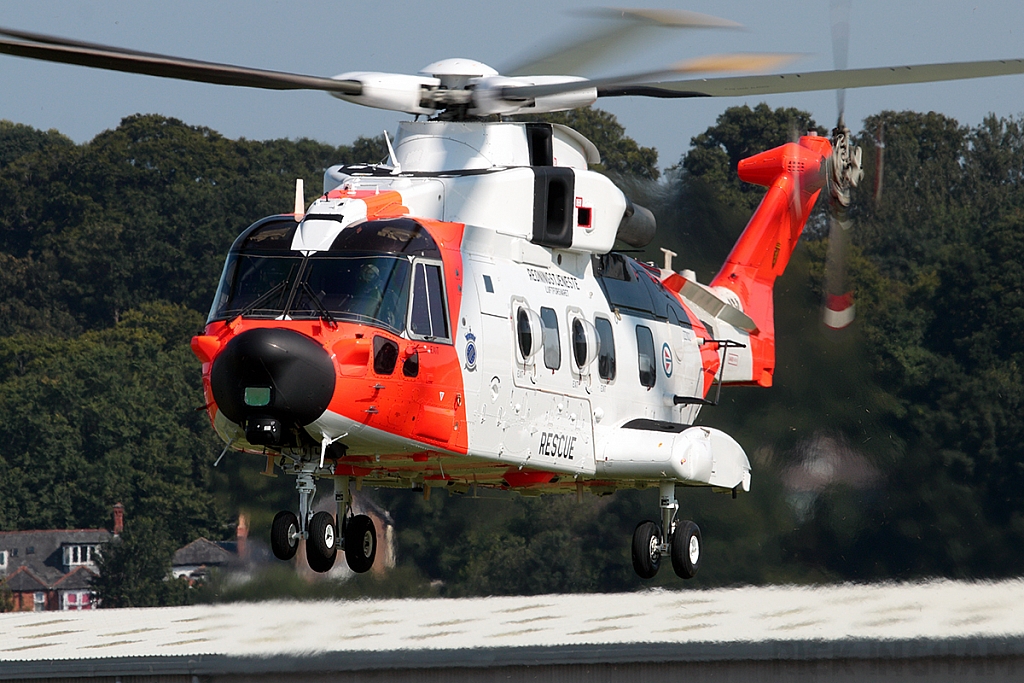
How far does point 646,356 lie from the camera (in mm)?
14648

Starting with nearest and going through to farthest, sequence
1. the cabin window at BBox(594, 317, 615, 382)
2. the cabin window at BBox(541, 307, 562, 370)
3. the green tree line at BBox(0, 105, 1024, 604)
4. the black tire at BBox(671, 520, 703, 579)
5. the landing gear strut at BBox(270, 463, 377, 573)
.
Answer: the landing gear strut at BBox(270, 463, 377, 573) < the cabin window at BBox(541, 307, 562, 370) < the cabin window at BBox(594, 317, 615, 382) < the black tire at BBox(671, 520, 703, 579) < the green tree line at BBox(0, 105, 1024, 604)

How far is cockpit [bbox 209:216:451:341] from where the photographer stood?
37.0 feet

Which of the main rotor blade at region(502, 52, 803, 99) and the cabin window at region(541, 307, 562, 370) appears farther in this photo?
the cabin window at region(541, 307, 562, 370)

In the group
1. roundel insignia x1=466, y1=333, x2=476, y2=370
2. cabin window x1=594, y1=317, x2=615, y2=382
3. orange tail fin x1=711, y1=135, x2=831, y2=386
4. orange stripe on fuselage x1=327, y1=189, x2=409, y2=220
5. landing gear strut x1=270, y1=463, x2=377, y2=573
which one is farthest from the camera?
orange tail fin x1=711, y1=135, x2=831, y2=386

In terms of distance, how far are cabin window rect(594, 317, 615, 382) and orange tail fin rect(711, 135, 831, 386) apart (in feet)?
12.0

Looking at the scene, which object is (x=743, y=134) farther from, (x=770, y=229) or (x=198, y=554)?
(x=770, y=229)

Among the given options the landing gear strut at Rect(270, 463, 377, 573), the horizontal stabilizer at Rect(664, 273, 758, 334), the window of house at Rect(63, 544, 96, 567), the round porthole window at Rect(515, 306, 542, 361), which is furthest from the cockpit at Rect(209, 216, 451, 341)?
the window of house at Rect(63, 544, 96, 567)

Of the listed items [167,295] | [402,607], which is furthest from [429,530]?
[167,295]

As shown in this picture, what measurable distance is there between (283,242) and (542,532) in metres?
16.0

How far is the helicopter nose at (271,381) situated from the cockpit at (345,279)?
37cm

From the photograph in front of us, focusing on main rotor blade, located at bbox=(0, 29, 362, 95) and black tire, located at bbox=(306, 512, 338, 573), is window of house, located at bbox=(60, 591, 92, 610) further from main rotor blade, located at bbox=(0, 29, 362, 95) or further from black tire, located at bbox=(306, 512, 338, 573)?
main rotor blade, located at bbox=(0, 29, 362, 95)

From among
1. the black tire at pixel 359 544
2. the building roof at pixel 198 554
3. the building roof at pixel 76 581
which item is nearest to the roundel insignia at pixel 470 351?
the black tire at pixel 359 544

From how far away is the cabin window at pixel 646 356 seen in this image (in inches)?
572

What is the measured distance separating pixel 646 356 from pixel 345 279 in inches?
163
